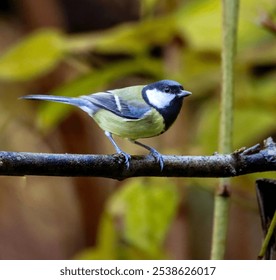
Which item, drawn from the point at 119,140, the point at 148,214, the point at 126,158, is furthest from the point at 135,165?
the point at 119,140

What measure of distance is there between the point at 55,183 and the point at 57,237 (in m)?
0.12

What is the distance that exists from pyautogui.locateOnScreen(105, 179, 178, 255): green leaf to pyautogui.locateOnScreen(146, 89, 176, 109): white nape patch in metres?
0.26

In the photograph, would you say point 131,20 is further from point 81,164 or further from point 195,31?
point 81,164

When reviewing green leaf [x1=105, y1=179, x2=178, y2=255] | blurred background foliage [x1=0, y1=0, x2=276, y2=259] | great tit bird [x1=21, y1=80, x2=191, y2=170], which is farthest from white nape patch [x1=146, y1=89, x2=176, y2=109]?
green leaf [x1=105, y1=179, x2=178, y2=255]

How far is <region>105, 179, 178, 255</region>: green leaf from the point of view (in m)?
0.72

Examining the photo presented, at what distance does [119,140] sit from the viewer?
3.30ft

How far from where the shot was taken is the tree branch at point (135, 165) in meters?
0.37

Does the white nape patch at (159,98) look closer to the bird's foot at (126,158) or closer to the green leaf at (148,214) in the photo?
the bird's foot at (126,158)

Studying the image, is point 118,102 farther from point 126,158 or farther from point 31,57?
point 31,57

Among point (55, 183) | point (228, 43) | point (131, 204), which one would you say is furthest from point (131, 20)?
point (228, 43)

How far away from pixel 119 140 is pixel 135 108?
Result: 519 mm

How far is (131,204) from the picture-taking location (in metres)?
0.74

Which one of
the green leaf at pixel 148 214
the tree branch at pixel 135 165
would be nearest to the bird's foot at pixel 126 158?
the tree branch at pixel 135 165

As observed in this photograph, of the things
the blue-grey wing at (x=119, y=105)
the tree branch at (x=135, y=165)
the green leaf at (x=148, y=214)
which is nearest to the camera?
the tree branch at (x=135, y=165)
